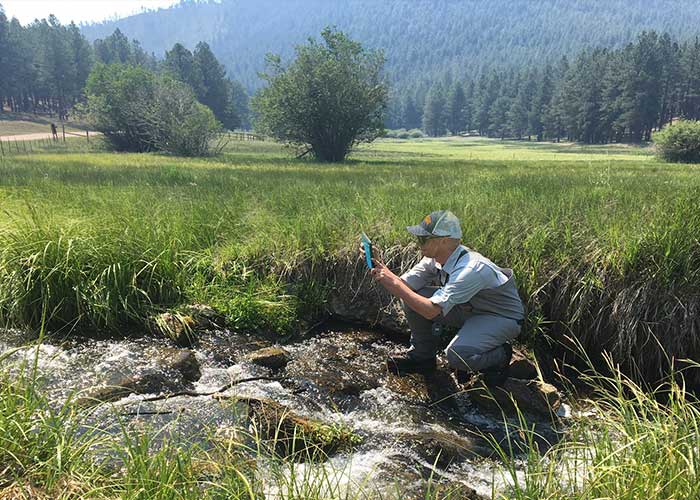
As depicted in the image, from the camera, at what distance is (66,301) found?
206 inches

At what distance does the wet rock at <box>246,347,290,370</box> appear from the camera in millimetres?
4945

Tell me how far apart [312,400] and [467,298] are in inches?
67.8

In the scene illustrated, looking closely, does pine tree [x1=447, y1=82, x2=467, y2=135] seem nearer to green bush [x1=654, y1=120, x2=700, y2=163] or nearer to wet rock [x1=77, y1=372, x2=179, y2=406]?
green bush [x1=654, y1=120, x2=700, y2=163]

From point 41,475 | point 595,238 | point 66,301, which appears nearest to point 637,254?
point 595,238

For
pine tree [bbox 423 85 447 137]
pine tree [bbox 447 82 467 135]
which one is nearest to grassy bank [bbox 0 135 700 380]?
pine tree [bbox 447 82 467 135]

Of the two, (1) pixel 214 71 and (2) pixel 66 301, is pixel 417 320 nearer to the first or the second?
(2) pixel 66 301

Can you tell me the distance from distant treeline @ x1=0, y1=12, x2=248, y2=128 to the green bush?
75.8m

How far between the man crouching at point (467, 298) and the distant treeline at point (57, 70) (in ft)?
289

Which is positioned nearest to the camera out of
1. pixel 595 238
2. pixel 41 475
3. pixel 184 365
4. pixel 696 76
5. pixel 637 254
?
pixel 41 475

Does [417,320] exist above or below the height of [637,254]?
below

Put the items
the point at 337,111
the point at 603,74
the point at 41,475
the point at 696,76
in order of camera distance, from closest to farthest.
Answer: the point at 41,475 < the point at 337,111 < the point at 696,76 < the point at 603,74

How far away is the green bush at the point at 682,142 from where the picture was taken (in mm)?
29531

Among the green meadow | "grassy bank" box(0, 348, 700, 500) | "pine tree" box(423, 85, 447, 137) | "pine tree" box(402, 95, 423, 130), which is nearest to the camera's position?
"grassy bank" box(0, 348, 700, 500)

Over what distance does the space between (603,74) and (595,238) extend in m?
94.2
